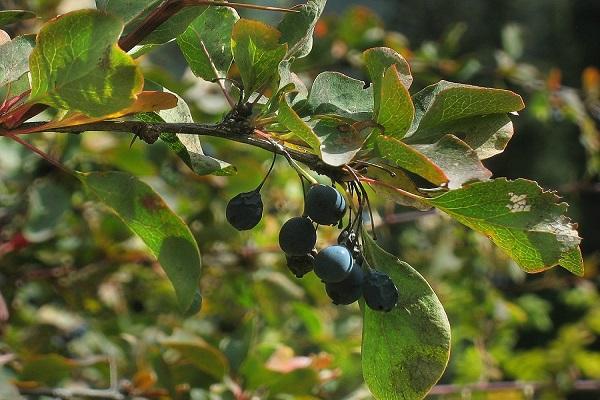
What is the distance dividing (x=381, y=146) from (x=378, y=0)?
7.32 m

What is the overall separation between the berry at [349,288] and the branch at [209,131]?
91 millimetres

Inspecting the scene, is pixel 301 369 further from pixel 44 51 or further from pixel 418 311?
pixel 44 51

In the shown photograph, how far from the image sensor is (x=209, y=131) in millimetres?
666

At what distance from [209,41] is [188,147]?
119 millimetres

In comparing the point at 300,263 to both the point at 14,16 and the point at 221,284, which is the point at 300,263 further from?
the point at 221,284

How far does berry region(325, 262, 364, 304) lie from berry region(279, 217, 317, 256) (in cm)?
4

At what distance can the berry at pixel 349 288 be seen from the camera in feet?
2.33

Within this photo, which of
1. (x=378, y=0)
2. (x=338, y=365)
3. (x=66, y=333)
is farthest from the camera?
(x=378, y=0)

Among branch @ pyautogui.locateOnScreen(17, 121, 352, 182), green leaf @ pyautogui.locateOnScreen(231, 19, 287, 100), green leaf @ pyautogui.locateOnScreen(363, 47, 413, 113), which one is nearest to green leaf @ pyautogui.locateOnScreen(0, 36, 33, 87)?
branch @ pyautogui.locateOnScreen(17, 121, 352, 182)

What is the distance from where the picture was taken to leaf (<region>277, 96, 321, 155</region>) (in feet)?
1.98

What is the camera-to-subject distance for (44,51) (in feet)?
1.99

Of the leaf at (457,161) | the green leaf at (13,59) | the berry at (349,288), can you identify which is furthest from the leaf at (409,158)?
the green leaf at (13,59)

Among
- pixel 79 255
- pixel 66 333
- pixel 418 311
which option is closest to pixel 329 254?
pixel 418 311

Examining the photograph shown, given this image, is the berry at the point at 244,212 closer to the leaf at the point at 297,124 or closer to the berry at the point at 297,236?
the berry at the point at 297,236
